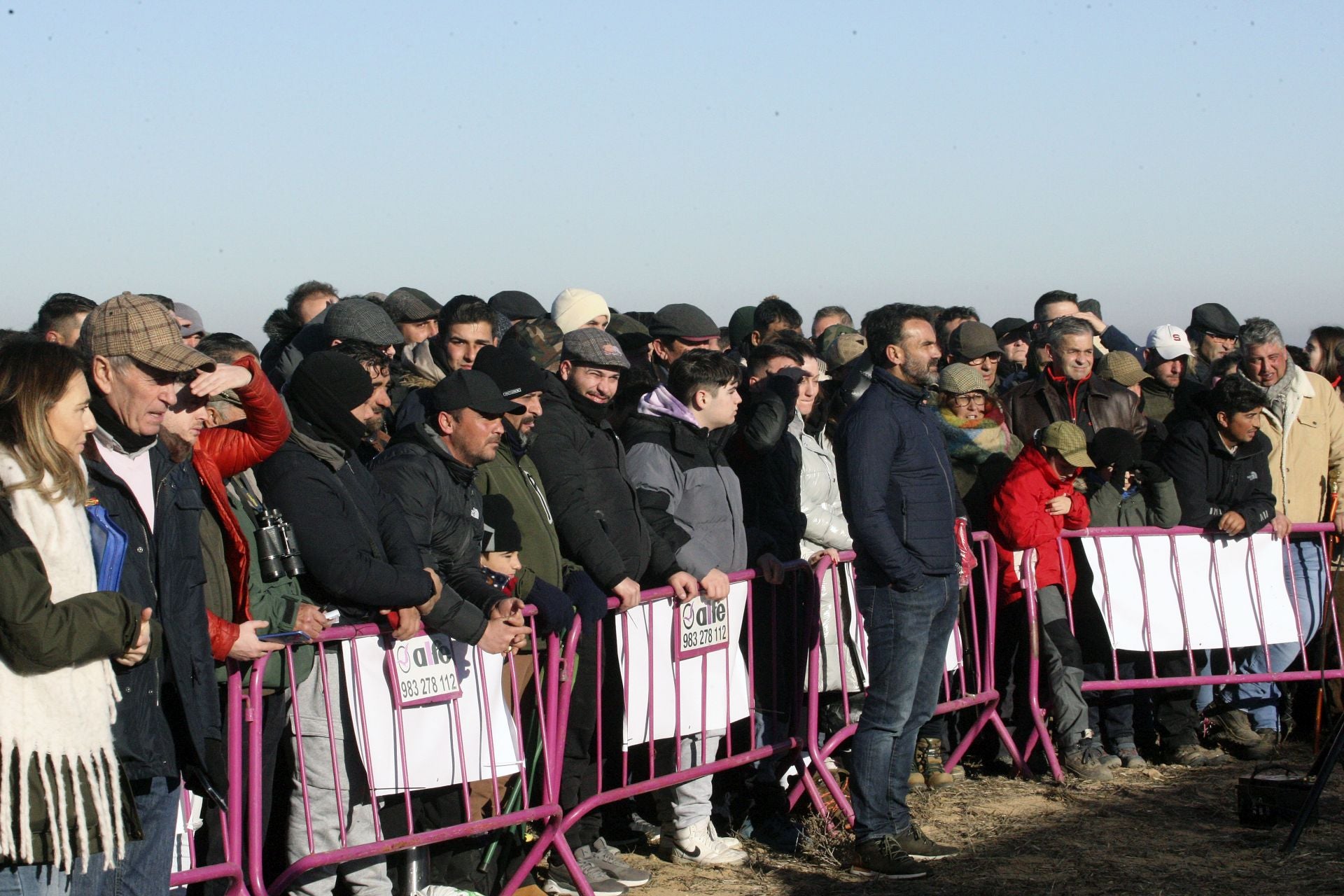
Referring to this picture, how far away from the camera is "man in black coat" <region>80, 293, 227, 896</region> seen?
3852 millimetres

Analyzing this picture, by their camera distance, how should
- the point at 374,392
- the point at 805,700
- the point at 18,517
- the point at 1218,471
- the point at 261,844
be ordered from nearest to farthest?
the point at 18,517 → the point at 261,844 → the point at 374,392 → the point at 805,700 → the point at 1218,471

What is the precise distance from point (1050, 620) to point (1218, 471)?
1456 mm

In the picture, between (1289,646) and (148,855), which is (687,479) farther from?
(1289,646)

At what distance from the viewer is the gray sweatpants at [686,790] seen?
22.1 feet

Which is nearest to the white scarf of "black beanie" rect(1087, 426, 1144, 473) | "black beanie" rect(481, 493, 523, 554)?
"black beanie" rect(481, 493, 523, 554)

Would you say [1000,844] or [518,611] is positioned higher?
[518,611]

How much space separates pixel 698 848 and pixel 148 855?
10.6ft

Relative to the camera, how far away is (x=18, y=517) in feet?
11.5

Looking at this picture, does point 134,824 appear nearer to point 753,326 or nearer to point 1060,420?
point 1060,420

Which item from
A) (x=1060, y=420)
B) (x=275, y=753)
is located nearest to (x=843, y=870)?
(x=275, y=753)

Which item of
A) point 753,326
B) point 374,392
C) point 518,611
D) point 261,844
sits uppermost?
point 753,326

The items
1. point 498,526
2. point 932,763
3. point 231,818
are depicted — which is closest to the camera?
point 231,818

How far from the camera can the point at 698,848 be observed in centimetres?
675

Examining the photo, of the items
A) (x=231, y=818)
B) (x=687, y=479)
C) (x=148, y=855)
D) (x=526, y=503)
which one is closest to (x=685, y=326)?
(x=687, y=479)
